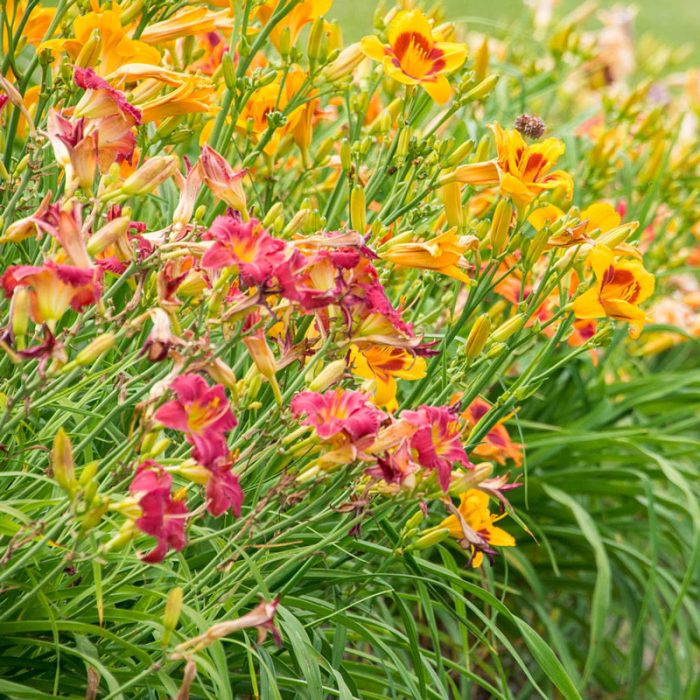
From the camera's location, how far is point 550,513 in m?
2.32

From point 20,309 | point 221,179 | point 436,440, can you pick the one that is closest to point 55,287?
point 20,309

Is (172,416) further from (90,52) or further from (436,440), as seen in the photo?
(90,52)

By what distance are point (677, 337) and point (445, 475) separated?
209 centimetres

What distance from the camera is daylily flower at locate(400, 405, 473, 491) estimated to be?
1020 mm

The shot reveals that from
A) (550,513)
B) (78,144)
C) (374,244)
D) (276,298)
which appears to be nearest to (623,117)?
(550,513)

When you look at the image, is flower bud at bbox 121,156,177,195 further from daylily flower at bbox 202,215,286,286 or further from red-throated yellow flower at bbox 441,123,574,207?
red-throated yellow flower at bbox 441,123,574,207

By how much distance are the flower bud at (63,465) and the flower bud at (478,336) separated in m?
0.56

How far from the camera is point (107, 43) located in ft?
4.27

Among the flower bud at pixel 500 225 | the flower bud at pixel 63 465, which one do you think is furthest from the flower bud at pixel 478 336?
the flower bud at pixel 63 465

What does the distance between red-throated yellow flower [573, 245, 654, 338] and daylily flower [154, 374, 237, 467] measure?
58 centimetres

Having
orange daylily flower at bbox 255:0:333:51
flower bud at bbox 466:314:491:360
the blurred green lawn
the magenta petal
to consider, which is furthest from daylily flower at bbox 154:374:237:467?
the blurred green lawn

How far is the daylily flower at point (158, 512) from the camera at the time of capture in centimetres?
87

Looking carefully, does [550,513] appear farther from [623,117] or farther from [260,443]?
[260,443]

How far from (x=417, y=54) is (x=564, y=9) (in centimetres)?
920
